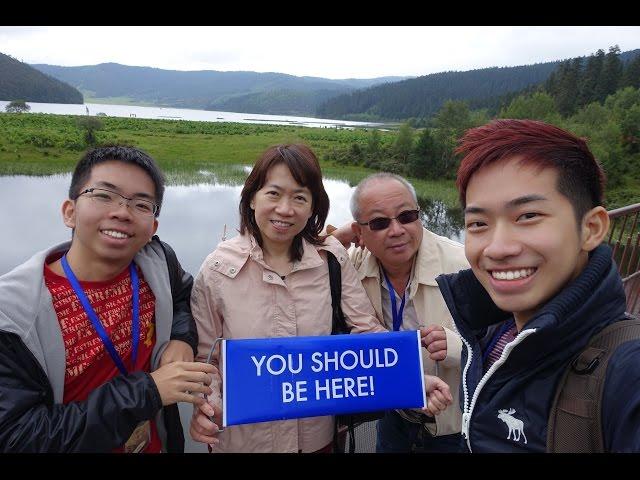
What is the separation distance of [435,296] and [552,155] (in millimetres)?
1269

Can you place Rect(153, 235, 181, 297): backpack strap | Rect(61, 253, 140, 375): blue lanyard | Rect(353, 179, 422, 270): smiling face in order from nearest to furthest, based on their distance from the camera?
Rect(61, 253, 140, 375): blue lanyard
Rect(153, 235, 181, 297): backpack strap
Rect(353, 179, 422, 270): smiling face

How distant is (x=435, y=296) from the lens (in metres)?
2.35

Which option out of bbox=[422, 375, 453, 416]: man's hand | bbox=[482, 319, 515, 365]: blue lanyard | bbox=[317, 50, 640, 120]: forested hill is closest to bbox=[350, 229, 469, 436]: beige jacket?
bbox=[422, 375, 453, 416]: man's hand

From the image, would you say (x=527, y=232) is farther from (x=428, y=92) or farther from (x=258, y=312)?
(x=428, y=92)

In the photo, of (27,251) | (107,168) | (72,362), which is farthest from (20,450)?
(27,251)

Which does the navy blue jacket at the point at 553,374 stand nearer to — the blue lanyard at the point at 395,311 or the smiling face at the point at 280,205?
the blue lanyard at the point at 395,311

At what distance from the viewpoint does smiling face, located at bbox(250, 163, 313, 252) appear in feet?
7.30

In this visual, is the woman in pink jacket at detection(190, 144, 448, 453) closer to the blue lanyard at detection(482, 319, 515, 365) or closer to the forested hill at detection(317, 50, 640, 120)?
the blue lanyard at detection(482, 319, 515, 365)

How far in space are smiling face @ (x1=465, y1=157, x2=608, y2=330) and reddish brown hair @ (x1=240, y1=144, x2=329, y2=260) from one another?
3.66 feet

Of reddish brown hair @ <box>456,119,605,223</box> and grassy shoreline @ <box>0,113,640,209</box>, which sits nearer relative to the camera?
reddish brown hair @ <box>456,119,605,223</box>
